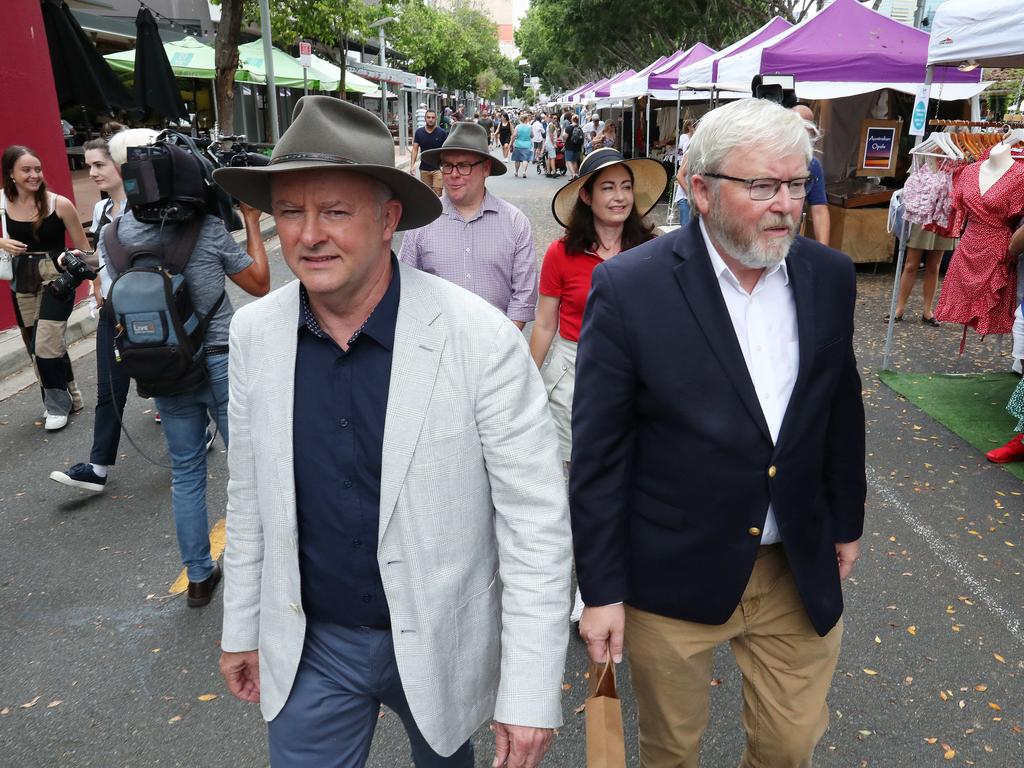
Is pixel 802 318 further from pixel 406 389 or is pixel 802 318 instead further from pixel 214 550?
pixel 214 550

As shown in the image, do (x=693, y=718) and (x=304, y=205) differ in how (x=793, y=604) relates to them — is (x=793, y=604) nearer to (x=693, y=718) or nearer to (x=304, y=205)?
(x=693, y=718)

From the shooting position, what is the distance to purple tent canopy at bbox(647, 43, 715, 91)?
1645 centimetres

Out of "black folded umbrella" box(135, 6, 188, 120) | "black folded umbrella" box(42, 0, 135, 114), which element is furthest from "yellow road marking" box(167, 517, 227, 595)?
"black folded umbrella" box(135, 6, 188, 120)

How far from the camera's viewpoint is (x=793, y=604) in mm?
2113

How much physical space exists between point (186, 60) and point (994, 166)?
16.1 metres

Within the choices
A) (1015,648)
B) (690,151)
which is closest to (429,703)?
(690,151)

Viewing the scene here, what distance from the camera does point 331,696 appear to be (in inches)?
74.6

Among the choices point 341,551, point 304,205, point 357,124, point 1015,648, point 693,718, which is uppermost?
point 357,124

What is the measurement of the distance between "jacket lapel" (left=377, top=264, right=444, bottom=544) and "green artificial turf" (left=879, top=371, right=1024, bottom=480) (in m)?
4.90

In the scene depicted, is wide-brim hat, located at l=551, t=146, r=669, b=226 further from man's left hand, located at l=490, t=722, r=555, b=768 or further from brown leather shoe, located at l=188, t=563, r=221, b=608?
man's left hand, located at l=490, t=722, r=555, b=768

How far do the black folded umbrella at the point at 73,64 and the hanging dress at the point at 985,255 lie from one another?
9132 mm

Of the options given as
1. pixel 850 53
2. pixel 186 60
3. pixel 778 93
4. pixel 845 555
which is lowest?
pixel 845 555

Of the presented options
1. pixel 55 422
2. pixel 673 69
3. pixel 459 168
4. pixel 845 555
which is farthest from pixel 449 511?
pixel 673 69

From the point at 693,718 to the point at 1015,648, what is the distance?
83.1 inches
